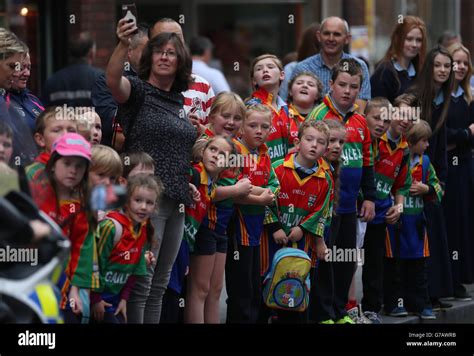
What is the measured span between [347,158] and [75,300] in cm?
312

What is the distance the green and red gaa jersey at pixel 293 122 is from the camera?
912cm

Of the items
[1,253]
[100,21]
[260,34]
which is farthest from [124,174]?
[260,34]

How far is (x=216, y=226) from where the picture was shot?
818 centimetres

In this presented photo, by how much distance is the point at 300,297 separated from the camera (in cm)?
860

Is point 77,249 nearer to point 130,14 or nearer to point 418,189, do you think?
point 130,14

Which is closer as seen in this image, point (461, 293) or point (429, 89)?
point (429, 89)

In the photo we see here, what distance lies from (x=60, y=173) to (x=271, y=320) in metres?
2.93

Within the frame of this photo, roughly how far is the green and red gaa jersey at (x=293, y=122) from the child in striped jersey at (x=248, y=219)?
558 mm

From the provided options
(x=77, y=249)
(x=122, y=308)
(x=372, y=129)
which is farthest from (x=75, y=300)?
(x=372, y=129)

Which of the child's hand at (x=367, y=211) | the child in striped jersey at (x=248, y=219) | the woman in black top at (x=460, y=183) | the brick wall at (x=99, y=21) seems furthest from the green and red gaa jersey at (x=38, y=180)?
the brick wall at (x=99, y=21)

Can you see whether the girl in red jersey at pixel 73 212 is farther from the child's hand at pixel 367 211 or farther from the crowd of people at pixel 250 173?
the child's hand at pixel 367 211

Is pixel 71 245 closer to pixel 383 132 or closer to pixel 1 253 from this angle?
pixel 1 253

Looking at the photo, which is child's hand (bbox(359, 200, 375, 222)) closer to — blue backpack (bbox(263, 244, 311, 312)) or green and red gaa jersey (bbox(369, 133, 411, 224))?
green and red gaa jersey (bbox(369, 133, 411, 224))

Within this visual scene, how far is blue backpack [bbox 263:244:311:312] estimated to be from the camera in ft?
28.0
